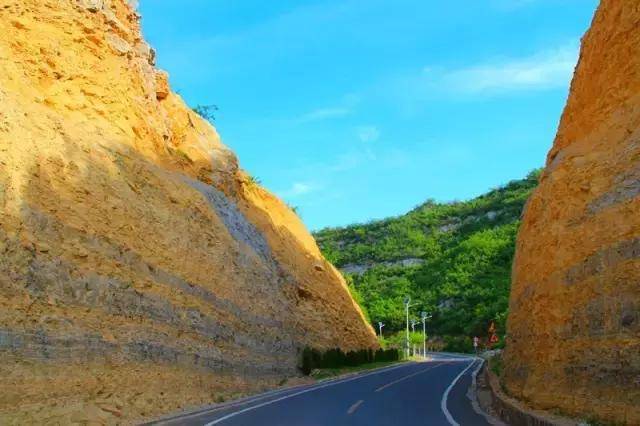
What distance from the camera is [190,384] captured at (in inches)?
672

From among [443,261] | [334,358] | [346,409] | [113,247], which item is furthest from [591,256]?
[443,261]

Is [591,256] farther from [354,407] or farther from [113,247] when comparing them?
[113,247]

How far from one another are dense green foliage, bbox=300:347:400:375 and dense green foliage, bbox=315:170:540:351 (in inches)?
1215

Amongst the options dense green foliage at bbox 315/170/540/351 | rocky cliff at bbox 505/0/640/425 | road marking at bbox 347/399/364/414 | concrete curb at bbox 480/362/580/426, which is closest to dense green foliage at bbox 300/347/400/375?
road marking at bbox 347/399/364/414

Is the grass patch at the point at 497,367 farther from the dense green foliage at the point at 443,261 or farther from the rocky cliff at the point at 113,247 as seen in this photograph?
the dense green foliage at the point at 443,261

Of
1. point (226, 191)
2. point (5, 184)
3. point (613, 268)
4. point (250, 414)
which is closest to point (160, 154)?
point (226, 191)

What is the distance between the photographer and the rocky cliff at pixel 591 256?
31.1ft

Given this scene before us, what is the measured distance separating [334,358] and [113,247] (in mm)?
17498

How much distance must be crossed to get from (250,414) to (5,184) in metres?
7.78

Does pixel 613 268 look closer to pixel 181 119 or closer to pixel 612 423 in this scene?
pixel 612 423

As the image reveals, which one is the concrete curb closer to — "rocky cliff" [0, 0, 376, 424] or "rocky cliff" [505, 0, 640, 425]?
"rocky cliff" [505, 0, 640, 425]

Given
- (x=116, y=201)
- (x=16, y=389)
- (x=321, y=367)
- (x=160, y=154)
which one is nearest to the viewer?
(x=16, y=389)

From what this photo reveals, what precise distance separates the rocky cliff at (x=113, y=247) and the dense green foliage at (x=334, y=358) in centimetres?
86

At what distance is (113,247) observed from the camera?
17.2 m
